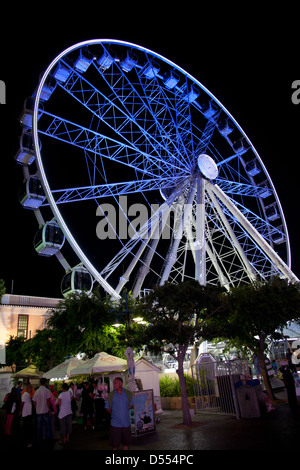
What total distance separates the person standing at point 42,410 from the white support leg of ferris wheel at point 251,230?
1762 centimetres

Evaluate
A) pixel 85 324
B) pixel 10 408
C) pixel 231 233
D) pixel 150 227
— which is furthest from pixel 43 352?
pixel 231 233

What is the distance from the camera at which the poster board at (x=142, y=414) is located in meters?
11.0

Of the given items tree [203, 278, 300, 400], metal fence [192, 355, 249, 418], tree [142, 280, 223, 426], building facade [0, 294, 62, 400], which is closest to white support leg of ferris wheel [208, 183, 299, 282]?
tree [203, 278, 300, 400]

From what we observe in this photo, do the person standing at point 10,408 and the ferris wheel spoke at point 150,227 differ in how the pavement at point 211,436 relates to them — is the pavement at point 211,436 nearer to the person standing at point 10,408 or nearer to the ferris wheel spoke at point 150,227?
the person standing at point 10,408

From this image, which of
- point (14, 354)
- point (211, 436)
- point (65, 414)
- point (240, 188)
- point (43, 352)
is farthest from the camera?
point (14, 354)

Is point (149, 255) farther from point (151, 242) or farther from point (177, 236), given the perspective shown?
point (177, 236)

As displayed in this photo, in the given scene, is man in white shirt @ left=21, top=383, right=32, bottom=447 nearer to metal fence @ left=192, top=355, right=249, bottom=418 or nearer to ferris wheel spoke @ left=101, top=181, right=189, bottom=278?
metal fence @ left=192, top=355, right=249, bottom=418

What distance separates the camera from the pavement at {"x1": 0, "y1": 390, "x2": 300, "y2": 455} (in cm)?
882

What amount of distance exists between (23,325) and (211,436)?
3256cm

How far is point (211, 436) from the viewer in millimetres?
10133

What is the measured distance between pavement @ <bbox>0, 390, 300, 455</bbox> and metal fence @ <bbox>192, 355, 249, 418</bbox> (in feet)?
1.35

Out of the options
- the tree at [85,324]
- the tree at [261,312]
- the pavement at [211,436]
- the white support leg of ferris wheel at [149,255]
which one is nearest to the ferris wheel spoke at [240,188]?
the white support leg of ferris wheel at [149,255]

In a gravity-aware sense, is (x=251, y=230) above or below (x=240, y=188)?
below
